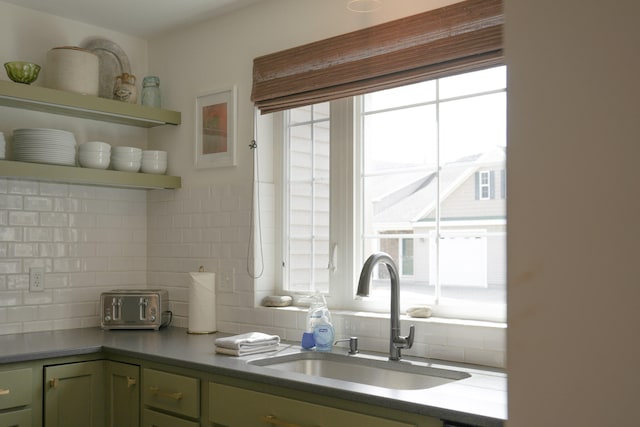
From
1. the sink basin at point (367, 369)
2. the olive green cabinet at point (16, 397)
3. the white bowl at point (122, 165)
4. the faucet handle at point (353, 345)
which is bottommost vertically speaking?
the olive green cabinet at point (16, 397)

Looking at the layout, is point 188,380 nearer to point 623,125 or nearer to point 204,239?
point 204,239

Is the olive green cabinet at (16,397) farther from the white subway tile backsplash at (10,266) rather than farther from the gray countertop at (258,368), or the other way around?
the white subway tile backsplash at (10,266)

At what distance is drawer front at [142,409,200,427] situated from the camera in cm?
270

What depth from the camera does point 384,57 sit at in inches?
108

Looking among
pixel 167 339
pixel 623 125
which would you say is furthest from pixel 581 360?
pixel 167 339

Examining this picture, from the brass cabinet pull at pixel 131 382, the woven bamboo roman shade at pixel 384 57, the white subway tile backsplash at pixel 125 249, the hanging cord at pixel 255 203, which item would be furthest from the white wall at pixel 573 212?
the hanging cord at pixel 255 203

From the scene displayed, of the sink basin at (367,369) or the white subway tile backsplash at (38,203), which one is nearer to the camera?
the sink basin at (367,369)

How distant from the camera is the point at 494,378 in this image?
2281 millimetres

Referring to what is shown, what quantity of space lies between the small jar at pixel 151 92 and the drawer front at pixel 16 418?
1750 millimetres

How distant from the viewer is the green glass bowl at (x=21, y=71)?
319cm

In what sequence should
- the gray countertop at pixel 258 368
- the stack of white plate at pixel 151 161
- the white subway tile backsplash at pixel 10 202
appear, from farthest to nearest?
the stack of white plate at pixel 151 161, the white subway tile backsplash at pixel 10 202, the gray countertop at pixel 258 368

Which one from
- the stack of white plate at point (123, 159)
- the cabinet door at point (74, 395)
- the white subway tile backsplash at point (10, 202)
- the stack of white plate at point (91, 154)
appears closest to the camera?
the cabinet door at point (74, 395)

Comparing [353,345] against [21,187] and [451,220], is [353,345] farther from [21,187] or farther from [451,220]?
[21,187]

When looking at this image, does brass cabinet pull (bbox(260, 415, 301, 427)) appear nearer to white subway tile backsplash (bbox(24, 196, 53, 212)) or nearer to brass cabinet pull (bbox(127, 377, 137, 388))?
brass cabinet pull (bbox(127, 377, 137, 388))
